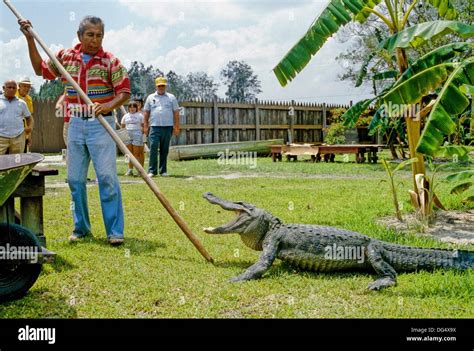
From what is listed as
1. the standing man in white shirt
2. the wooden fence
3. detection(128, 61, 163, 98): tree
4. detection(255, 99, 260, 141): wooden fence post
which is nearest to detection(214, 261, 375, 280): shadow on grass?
the standing man in white shirt

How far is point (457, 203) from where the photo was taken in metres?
7.11

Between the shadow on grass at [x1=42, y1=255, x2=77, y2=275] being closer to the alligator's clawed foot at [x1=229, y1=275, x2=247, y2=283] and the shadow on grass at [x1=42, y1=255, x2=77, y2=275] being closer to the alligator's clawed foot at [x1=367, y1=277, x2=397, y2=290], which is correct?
the alligator's clawed foot at [x1=229, y1=275, x2=247, y2=283]

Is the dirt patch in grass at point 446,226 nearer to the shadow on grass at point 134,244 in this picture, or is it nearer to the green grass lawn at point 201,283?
the green grass lawn at point 201,283

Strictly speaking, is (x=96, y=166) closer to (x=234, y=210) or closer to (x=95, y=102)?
(x=95, y=102)

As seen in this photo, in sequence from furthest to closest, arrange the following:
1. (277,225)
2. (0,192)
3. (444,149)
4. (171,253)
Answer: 1. (444,149)
2. (171,253)
3. (277,225)
4. (0,192)

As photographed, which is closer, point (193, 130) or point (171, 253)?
point (171, 253)

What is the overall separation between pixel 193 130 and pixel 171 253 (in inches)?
571

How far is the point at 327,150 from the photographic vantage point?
15406mm

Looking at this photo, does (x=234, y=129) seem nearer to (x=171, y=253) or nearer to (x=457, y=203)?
(x=457, y=203)

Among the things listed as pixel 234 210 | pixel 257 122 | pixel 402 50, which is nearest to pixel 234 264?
pixel 234 210

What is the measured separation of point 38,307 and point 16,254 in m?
0.38

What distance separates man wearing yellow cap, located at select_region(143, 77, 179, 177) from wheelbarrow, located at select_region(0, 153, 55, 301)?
7.30m
